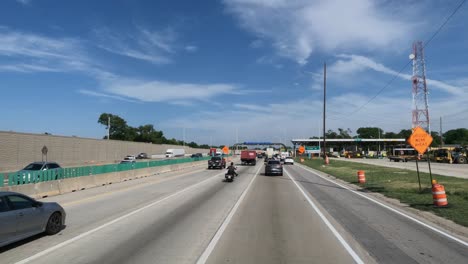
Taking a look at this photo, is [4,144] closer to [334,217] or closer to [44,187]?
[44,187]

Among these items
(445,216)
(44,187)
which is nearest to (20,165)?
(44,187)

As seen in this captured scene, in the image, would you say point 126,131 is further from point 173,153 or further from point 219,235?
point 219,235

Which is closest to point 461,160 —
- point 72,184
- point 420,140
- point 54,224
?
point 420,140

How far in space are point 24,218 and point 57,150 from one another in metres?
42.6

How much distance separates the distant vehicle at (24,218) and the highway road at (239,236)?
0.85 feet

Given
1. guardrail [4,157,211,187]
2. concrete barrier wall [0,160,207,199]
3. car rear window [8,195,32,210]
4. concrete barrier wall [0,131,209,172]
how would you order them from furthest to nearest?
concrete barrier wall [0,131,209,172], concrete barrier wall [0,160,207,199], guardrail [4,157,211,187], car rear window [8,195,32,210]

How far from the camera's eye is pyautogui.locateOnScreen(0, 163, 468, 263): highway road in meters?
7.82

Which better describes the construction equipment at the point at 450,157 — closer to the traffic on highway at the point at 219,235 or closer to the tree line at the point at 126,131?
the traffic on highway at the point at 219,235

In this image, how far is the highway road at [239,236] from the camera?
7.82m

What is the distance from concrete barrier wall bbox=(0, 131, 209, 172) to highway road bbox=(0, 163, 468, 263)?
90.5ft

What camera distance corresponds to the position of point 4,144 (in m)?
38.3

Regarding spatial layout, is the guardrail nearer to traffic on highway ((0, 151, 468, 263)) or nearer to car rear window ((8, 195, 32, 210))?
traffic on highway ((0, 151, 468, 263))

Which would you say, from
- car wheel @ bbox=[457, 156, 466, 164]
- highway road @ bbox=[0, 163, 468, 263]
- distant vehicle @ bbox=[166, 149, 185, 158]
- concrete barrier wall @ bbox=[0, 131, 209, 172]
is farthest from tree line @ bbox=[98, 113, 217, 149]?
highway road @ bbox=[0, 163, 468, 263]

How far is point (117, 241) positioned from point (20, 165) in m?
36.6
